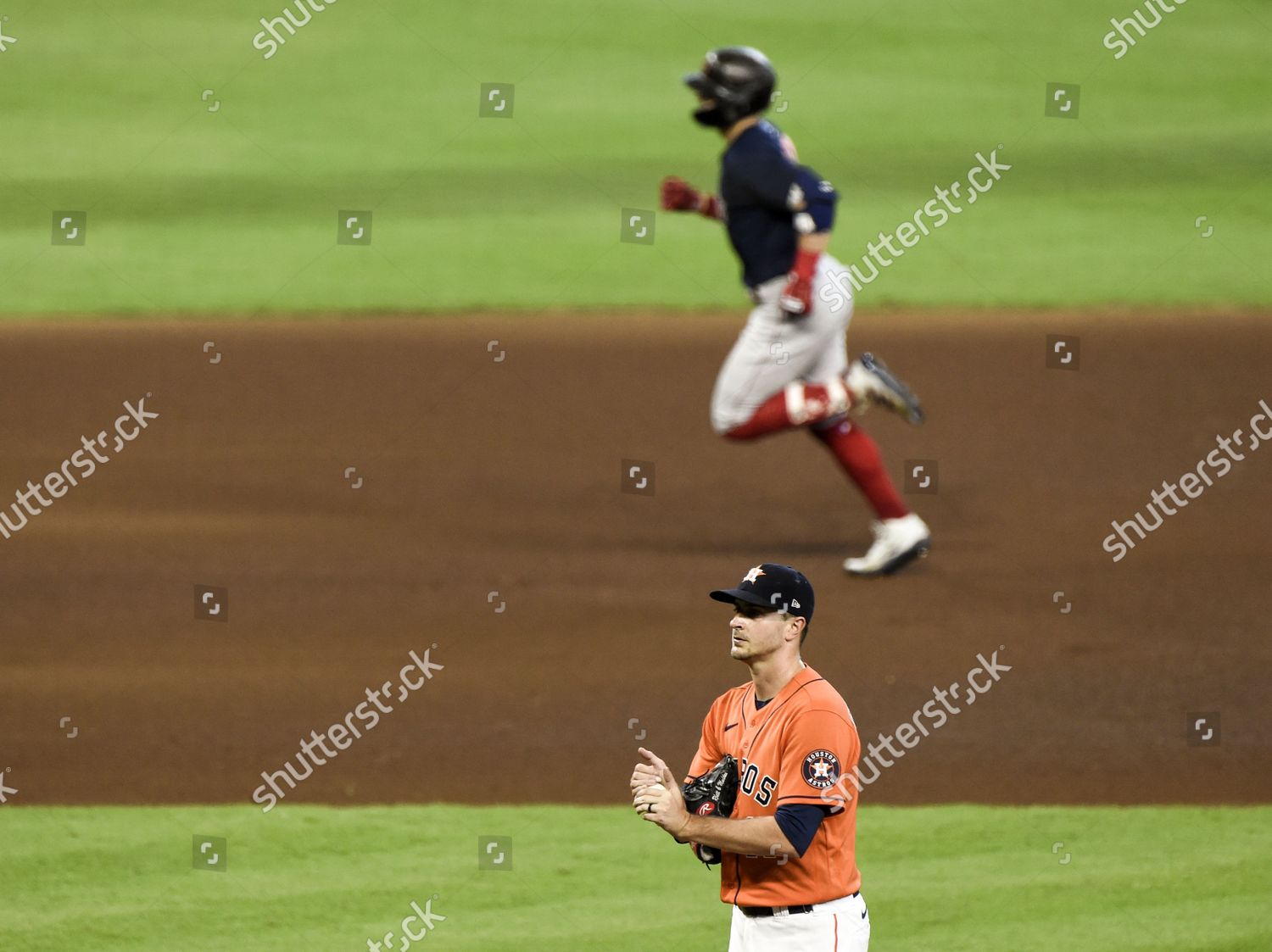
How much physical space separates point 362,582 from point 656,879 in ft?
10.3

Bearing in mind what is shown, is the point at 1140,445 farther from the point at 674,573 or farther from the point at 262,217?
the point at 262,217

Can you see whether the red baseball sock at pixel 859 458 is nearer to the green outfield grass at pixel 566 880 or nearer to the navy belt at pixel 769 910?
the green outfield grass at pixel 566 880

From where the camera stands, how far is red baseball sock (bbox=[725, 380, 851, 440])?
8.21 metres

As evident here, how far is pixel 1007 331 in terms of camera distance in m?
13.1

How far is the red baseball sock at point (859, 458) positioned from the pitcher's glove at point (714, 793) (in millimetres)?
4220

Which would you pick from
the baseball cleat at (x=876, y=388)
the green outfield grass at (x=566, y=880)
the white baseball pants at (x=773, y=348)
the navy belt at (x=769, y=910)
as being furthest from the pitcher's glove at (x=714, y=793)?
the baseball cleat at (x=876, y=388)

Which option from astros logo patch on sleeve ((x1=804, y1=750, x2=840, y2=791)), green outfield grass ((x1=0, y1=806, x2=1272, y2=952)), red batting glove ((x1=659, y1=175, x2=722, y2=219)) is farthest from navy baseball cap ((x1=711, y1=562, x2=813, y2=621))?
red batting glove ((x1=659, y1=175, x2=722, y2=219))

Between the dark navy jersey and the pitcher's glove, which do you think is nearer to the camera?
the pitcher's glove

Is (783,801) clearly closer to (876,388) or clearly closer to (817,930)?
(817,930)

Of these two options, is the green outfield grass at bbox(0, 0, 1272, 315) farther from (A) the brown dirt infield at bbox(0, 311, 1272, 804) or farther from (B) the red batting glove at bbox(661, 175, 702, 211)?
(B) the red batting glove at bbox(661, 175, 702, 211)

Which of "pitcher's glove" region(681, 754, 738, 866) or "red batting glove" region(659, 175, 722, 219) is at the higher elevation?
"pitcher's glove" region(681, 754, 738, 866)

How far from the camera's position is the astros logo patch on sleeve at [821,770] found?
12.9 ft

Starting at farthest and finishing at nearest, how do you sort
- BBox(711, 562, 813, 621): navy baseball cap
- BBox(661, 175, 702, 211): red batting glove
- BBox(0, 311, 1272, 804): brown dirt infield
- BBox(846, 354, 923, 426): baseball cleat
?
BBox(846, 354, 923, 426): baseball cleat
BBox(661, 175, 702, 211): red batting glove
BBox(0, 311, 1272, 804): brown dirt infield
BBox(711, 562, 813, 621): navy baseball cap

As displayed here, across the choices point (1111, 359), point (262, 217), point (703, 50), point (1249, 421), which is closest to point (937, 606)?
point (1249, 421)
